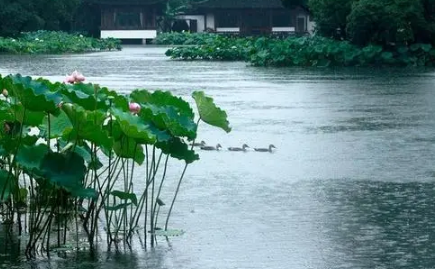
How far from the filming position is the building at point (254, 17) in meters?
69.4

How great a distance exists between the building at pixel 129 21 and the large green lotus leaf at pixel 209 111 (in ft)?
218

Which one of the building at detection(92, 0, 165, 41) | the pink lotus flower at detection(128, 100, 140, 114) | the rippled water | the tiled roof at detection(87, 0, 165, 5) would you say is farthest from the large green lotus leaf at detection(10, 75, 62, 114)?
the building at detection(92, 0, 165, 41)

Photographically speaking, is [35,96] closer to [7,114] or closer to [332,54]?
[7,114]

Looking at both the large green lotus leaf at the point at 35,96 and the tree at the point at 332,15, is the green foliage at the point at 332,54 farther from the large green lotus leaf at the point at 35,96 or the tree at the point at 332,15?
the large green lotus leaf at the point at 35,96

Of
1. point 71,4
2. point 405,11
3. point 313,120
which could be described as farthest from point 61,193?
A: point 71,4

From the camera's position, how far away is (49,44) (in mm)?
51312

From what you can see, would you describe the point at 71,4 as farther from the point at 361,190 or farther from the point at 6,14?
the point at 361,190

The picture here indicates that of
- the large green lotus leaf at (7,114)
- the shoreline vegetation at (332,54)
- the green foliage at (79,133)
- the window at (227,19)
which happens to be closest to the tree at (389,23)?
the shoreline vegetation at (332,54)

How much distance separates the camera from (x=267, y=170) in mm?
10078

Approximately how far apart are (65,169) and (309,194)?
10.3ft

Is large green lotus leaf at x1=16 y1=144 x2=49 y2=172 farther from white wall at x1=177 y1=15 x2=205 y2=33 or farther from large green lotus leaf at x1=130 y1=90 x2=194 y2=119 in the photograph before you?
white wall at x1=177 y1=15 x2=205 y2=33

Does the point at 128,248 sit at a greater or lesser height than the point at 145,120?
lesser

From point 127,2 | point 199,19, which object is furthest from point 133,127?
point 199,19

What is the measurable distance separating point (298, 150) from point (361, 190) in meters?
2.77
